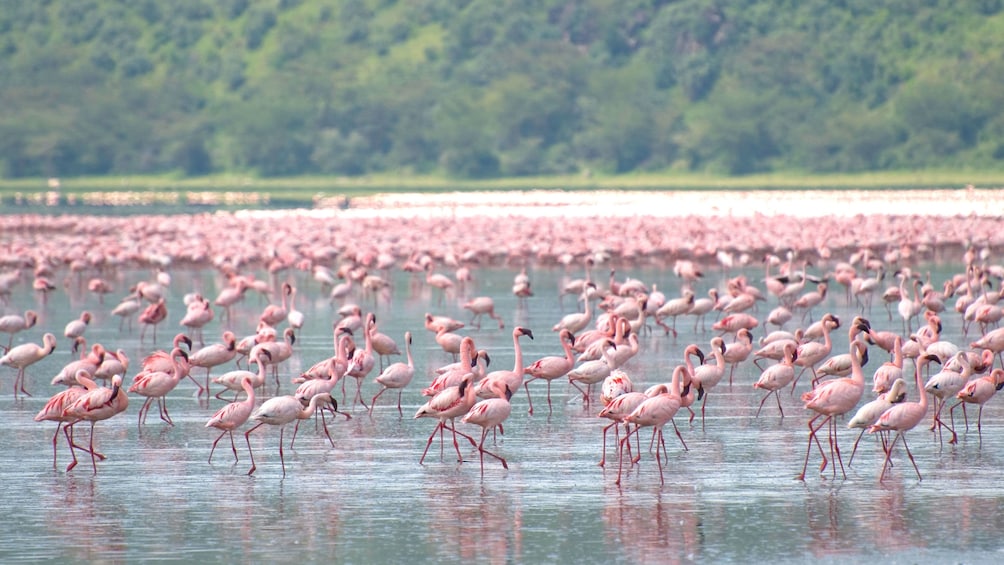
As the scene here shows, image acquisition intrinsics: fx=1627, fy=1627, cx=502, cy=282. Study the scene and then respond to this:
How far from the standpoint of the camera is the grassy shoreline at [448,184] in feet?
296

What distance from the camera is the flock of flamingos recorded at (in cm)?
1172

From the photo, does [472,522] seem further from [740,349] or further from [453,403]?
[740,349]

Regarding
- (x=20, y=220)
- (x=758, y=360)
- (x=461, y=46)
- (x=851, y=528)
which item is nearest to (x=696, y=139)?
(x=461, y=46)

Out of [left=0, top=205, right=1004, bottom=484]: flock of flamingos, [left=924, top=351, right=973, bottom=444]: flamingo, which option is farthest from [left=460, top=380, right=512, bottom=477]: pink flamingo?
[left=924, top=351, right=973, bottom=444]: flamingo

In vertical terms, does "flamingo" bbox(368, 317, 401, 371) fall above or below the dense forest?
below

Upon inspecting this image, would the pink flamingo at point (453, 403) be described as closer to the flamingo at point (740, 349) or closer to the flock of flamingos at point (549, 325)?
the flock of flamingos at point (549, 325)

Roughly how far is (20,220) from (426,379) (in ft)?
117

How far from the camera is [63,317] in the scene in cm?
2245

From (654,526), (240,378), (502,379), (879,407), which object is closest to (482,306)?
(240,378)

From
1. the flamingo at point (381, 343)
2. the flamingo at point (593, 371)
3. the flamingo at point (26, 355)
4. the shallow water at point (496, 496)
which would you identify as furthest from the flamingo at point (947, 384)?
the flamingo at point (26, 355)

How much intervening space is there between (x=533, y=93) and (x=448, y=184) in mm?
8418

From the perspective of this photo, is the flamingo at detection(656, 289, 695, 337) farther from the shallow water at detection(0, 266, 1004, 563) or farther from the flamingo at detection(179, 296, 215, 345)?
the flamingo at detection(179, 296, 215, 345)

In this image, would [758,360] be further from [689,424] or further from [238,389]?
[238,389]

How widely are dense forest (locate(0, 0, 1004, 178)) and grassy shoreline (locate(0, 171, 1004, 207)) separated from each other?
0.97m
